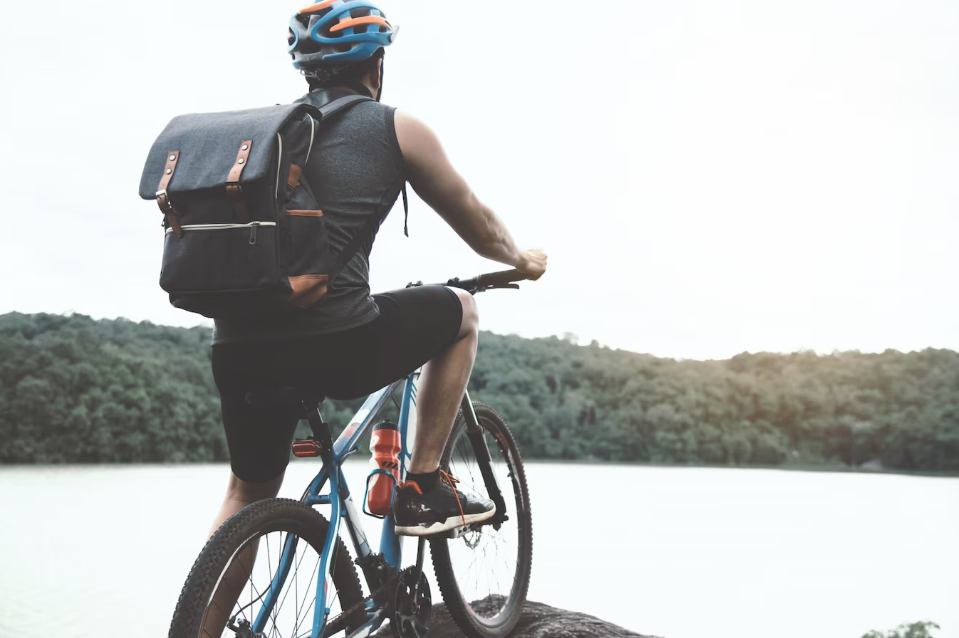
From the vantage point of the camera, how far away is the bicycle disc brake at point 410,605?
2.66 m

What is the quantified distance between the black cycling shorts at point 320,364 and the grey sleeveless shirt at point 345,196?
0.04 meters

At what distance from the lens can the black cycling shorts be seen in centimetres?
215

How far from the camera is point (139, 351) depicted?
72.5 feet

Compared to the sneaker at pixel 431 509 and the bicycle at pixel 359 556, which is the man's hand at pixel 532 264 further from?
the sneaker at pixel 431 509

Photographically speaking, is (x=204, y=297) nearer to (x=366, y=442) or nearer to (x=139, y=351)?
(x=366, y=442)

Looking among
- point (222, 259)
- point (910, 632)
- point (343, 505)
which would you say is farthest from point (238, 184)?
point (910, 632)

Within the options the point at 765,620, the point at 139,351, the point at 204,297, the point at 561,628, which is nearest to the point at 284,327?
the point at 204,297

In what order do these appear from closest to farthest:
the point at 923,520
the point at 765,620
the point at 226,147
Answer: the point at 226,147 → the point at 765,620 → the point at 923,520

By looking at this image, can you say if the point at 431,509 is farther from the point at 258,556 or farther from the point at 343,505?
the point at 258,556

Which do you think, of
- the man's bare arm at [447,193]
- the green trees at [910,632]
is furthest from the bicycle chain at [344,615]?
the green trees at [910,632]

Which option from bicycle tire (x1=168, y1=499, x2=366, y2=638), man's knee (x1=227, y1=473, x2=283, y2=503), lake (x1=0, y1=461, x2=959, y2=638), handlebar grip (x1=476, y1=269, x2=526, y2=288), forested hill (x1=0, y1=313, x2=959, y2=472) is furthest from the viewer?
forested hill (x1=0, y1=313, x2=959, y2=472)

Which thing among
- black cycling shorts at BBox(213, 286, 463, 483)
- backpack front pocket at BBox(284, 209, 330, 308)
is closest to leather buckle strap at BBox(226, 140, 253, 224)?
backpack front pocket at BBox(284, 209, 330, 308)

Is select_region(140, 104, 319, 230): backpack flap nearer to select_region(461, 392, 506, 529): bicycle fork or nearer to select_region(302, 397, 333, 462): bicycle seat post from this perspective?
select_region(302, 397, 333, 462): bicycle seat post

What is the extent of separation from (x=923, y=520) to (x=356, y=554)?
4604cm
